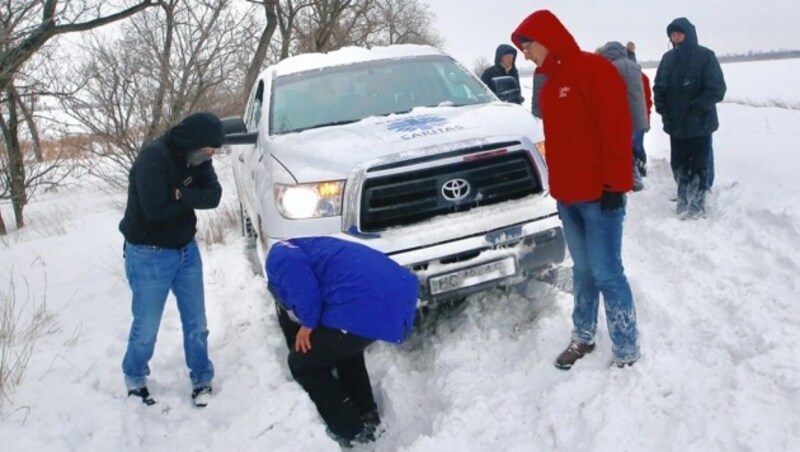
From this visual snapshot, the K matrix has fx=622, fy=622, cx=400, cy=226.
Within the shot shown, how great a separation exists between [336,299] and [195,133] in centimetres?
123

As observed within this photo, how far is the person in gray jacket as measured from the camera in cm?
636

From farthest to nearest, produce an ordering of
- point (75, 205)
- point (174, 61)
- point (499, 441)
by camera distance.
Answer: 1. point (75, 205)
2. point (174, 61)
3. point (499, 441)

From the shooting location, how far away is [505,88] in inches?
207

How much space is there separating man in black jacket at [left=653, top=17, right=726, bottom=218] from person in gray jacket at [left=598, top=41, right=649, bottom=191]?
0.56 m

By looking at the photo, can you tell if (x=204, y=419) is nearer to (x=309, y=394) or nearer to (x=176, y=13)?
(x=309, y=394)

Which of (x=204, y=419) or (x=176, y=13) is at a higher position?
(x=176, y=13)

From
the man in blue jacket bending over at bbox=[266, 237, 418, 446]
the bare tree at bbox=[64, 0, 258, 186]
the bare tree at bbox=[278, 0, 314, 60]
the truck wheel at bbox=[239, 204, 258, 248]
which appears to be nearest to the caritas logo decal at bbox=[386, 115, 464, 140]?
the man in blue jacket bending over at bbox=[266, 237, 418, 446]

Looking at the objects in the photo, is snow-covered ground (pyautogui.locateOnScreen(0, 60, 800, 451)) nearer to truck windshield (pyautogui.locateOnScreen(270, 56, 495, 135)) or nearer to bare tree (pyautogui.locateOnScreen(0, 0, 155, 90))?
truck windshield (pyautogui.locateOnScreen(270, 56, 495, 135))

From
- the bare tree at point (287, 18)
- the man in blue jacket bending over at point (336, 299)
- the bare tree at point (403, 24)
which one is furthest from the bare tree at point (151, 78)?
the bare tree at point (403, 24)

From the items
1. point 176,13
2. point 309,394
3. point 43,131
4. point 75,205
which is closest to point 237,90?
point 176,13

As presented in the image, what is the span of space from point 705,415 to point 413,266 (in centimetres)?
171

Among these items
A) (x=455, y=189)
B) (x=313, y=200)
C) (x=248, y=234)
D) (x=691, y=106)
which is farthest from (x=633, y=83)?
(x=248, y=234)

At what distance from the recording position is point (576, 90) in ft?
10.3

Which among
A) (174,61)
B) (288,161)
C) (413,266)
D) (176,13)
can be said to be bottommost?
(413,266)
